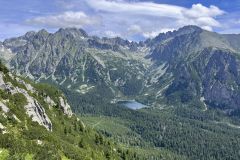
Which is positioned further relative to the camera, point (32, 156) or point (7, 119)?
point (7, 119)

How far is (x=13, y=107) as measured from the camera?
192625mm

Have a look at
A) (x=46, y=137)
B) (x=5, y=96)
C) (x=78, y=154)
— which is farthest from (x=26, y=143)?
(x=5, y=96)

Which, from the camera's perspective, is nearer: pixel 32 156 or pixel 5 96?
pixel 32 156

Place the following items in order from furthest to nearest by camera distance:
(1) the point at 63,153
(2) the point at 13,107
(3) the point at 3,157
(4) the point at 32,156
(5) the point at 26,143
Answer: (2) the point at 13,107 < (1) the point at 63,153 < (5) the point at 26,143 < (4) the point at 32,156 < (3) the point at 3,157

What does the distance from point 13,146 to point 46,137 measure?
29.8 m

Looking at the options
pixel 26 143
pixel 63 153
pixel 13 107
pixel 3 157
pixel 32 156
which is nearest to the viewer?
pixel 3 157

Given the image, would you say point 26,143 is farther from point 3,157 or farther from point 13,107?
point 13,107

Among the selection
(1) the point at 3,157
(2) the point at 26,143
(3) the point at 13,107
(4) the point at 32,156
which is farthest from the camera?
(3) the point at 13,107

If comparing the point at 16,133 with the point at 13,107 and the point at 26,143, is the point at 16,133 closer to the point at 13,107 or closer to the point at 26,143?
the point at 26,143

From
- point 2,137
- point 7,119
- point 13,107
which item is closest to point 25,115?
point 13,107

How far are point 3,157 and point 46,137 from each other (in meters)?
40.0

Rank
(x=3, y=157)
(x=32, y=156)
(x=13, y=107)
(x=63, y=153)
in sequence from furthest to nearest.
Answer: (x=13, y=107), (x=63, y=153), (x=32, y=156), (x=3, y=157)

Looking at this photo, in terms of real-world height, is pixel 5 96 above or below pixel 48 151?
above

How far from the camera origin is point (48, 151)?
6147 inches
